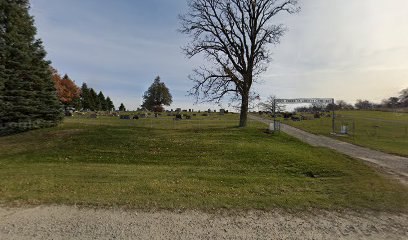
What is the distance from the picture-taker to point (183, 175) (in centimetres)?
1000

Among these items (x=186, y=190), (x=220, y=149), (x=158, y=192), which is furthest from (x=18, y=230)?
(x=220, y=149)

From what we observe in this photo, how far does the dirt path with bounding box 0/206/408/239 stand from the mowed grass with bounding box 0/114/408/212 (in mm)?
518

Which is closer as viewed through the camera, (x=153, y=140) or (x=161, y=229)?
(x=161, y=229)

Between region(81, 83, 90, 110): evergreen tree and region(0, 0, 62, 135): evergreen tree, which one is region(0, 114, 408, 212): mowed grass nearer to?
region(0, 0, 62, 135): evergreen tree

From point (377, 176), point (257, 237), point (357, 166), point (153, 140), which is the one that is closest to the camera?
point (257, 237)

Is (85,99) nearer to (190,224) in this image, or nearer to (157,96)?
(157,96)

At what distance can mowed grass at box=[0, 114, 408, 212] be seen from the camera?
6945mm

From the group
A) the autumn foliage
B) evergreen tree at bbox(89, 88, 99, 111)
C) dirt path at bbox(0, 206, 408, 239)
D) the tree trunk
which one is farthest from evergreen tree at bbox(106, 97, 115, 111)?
dirt path at bbox(0, 206, 408, 239)

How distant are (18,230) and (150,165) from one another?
7145 mm

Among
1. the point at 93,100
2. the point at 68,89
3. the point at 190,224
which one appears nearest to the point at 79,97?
the point at 93,100

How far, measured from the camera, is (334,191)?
802 centimetres

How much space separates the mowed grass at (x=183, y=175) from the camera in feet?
22.8

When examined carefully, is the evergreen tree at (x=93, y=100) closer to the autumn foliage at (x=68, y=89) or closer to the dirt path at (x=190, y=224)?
the autumn foliage at (x=68, y=89)

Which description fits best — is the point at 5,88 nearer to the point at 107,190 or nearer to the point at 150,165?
the point at 150,165
